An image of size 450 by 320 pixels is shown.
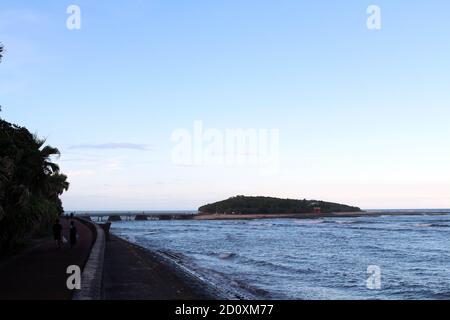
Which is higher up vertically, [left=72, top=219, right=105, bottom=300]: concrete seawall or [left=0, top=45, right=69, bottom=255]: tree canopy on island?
[left=0, top=45, right=69, bottom=255]: tree canopy on island

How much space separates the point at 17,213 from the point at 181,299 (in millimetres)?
8453

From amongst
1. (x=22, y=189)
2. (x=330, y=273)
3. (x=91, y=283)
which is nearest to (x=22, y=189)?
(x=22, y=189)

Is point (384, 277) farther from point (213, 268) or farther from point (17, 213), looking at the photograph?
point (17, 213)

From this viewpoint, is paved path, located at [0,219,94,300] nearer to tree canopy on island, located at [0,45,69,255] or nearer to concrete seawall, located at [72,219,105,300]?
concrete seawall, located at [72,219,105,300]

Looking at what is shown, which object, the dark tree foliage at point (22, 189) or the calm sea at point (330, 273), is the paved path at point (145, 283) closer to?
the calm sea at point (330, 273)

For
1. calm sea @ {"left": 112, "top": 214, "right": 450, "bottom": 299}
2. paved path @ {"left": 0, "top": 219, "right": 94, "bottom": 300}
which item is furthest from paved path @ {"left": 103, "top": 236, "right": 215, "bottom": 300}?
calm sea @ {"left": 112, "top": 214, "right": 450, "bottom": 299}

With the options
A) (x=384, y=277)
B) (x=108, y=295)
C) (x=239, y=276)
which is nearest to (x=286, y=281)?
(x=239, y=276)

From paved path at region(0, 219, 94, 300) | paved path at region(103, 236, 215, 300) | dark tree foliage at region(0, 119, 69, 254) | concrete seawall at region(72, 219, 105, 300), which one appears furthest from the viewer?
dark tree foliage at region(0, 119, 69, 254)

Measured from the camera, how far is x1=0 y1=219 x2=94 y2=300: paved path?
11.8 m

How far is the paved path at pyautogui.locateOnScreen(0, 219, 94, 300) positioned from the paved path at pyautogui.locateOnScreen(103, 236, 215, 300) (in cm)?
124

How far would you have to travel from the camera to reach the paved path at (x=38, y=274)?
11.8 m

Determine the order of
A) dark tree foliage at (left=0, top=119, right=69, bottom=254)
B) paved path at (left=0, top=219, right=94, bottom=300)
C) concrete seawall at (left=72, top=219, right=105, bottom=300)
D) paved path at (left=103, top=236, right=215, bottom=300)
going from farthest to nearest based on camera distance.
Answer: dark tree foliage at (left=0, top=119, right=69, bottom=254) < paved path at (left=103, top=236, right=215, bottom=300) < paved path at (left=0, top=219, right=94, bottom=300) < concrete seawall at (left=72, top=219, right=105, bottom=300)

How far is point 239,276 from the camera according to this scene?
23.2m

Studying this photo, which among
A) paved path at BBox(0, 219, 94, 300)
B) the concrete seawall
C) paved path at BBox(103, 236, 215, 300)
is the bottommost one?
paved path at BBox(103, 236, 215, 300)
